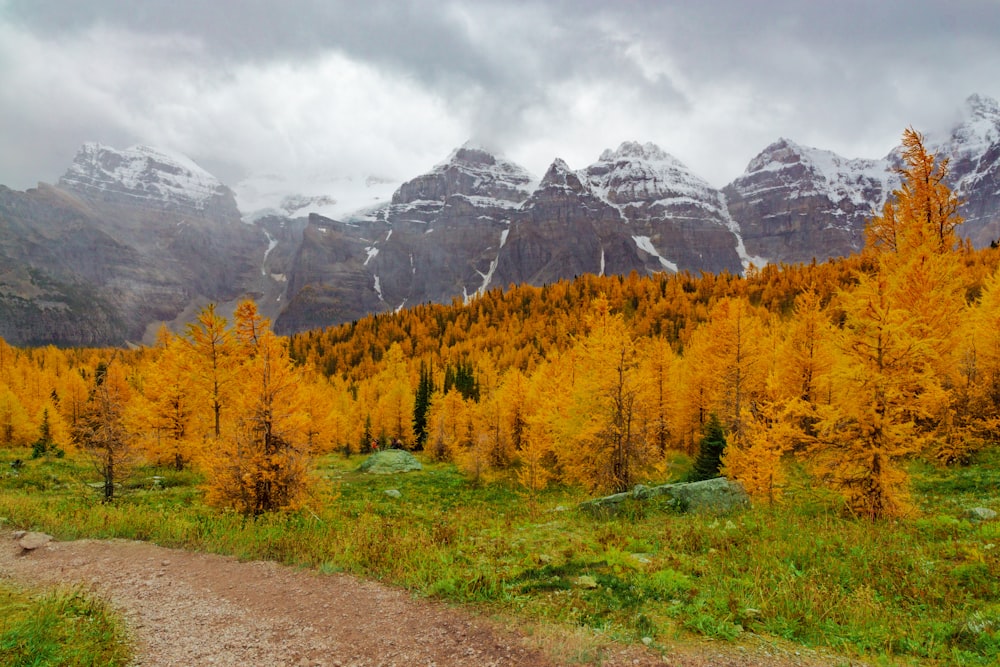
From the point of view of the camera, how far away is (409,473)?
3550cm

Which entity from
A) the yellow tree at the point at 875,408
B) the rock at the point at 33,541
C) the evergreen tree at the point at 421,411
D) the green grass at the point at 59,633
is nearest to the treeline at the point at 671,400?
the yellow tree at the point at 875,408

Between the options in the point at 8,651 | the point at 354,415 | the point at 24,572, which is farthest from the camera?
the point at 354,415

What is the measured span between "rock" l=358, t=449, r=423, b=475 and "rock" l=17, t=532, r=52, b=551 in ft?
75.5

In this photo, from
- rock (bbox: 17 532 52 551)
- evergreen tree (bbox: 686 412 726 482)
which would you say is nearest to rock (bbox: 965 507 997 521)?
evergreen tree (bbox: 686 412 726 482)

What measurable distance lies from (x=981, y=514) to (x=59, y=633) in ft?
63.6

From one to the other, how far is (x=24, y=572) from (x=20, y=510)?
6.92m

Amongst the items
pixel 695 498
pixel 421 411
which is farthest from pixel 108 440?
pixel 421 411

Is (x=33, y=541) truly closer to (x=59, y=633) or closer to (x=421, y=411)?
(x=59, y=633)

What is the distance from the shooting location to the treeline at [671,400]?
13.9m

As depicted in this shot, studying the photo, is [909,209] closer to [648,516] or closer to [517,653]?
[648,516]

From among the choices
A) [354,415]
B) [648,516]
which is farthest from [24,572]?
[354,415]

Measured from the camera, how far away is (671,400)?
→ 114ft

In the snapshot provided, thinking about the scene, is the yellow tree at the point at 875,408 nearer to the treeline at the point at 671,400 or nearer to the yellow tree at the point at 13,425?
the treeline at the point at 671,400

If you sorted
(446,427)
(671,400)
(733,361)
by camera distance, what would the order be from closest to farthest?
(733,361), (671,400), (446,427)
